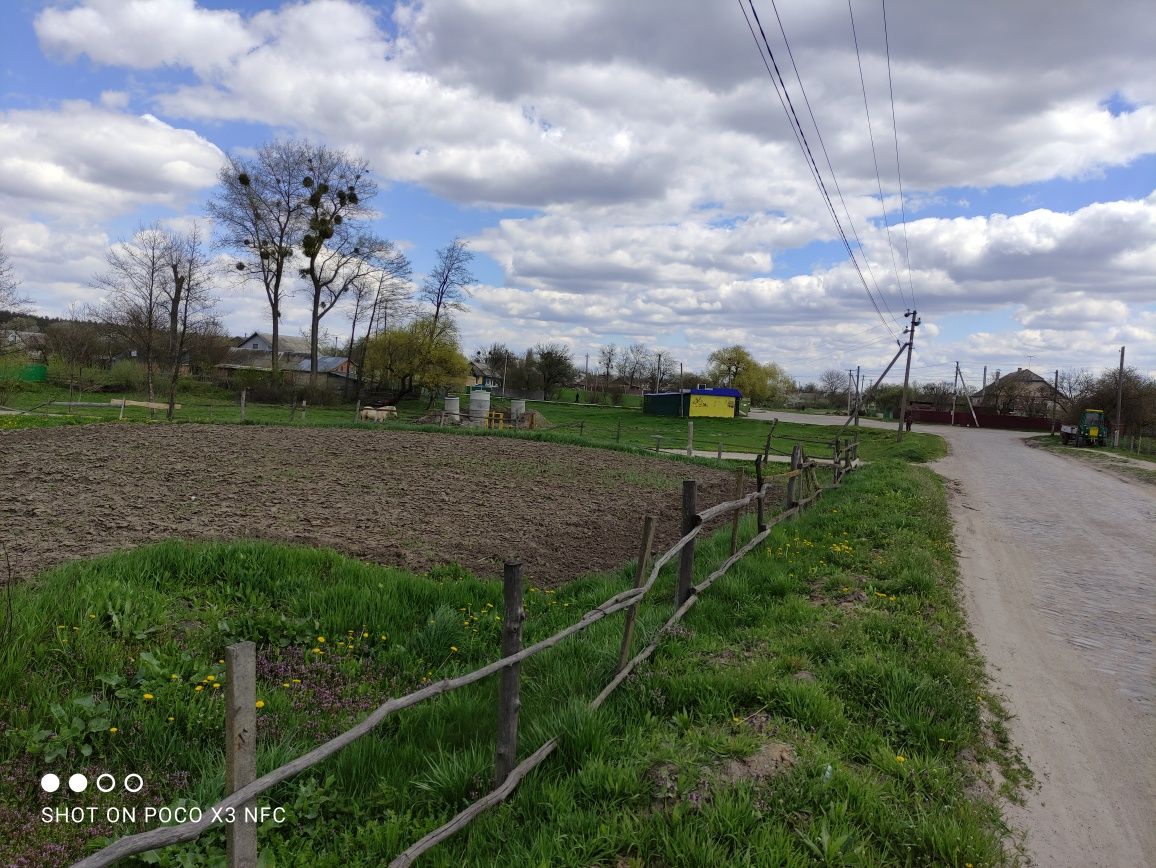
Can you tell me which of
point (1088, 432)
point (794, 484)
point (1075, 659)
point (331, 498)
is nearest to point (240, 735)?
point (1075, 659)

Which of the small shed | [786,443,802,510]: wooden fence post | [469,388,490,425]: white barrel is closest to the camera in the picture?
[786,443,802,510]: wooden fence post

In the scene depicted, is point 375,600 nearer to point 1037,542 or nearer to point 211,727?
point 211,727

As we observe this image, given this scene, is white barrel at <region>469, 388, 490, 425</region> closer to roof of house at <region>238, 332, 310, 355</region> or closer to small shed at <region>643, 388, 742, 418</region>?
small shed at <region>643, 388, 742, 418</region>

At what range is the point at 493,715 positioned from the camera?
160 inches

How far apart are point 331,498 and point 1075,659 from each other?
9183mm

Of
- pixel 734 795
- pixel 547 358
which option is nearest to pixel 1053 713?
pixel 734 795

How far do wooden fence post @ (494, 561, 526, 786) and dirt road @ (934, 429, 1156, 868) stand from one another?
244cm

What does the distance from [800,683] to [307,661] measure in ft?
10.7

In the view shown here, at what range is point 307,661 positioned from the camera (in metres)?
4.77

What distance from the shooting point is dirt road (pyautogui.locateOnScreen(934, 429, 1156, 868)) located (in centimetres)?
344

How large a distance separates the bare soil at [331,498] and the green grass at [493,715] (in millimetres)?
1458

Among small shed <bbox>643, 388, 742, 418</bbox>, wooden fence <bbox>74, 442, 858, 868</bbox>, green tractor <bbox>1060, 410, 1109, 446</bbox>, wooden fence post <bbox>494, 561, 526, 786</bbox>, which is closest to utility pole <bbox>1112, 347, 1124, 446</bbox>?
green tractor <bbox>1060, 410, 1109, 446</bbox>

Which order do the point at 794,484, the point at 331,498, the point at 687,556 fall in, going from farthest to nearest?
the point at 331,498
the point at 794,484
the point at 687,556

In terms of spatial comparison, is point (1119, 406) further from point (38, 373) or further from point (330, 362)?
point (38, 373)
